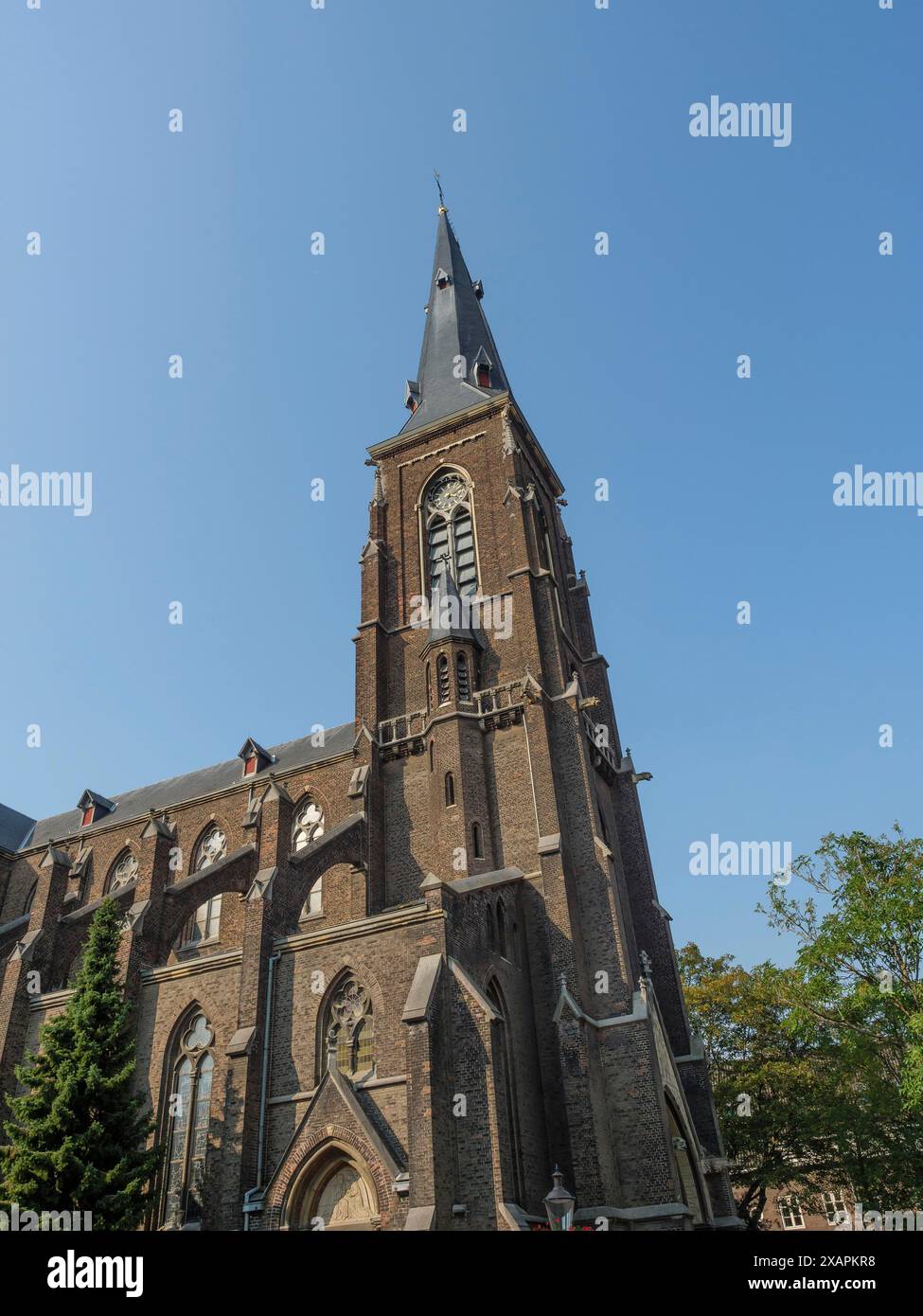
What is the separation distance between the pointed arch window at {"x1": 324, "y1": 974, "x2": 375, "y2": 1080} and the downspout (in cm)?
146

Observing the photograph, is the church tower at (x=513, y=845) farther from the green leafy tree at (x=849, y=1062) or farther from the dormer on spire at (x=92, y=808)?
the dormer on spire at (x=92, y=808)

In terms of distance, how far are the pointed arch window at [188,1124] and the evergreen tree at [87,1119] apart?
0.77m

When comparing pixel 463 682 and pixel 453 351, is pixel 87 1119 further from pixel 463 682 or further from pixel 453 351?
pixel 453 351

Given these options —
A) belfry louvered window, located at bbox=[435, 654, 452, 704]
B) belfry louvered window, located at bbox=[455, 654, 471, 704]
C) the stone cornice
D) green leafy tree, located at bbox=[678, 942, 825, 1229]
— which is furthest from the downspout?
green leafy tree, located at bbox=[678, 942, 825, 1229]

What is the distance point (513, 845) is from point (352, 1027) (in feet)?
21.4

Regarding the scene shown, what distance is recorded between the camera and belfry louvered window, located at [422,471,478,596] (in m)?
32.3

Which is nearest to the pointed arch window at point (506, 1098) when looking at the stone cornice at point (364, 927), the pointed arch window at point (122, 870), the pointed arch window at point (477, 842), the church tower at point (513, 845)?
the church tower at point (513, 845)

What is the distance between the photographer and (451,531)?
33406 mm

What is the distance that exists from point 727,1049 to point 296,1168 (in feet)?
66.3

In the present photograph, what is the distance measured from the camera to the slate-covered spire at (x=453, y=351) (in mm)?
37469

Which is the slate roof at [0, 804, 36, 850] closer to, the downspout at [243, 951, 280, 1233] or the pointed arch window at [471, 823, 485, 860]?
the downspout at [243, 951, 280, 1233]

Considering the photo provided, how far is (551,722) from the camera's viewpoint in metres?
26.9

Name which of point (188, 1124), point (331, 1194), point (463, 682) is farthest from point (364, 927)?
point (463, 682)
